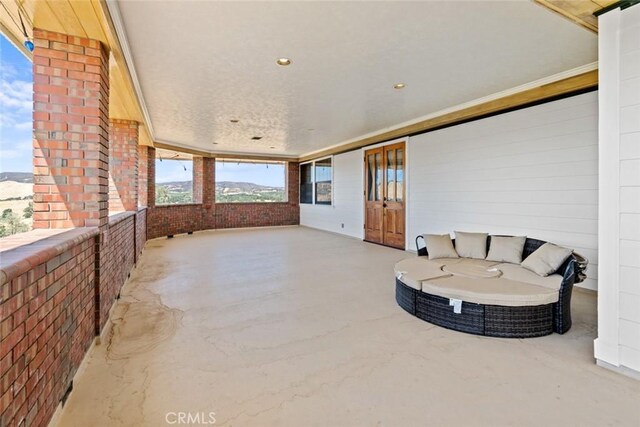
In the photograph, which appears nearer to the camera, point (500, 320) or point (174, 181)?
point (500, 320)

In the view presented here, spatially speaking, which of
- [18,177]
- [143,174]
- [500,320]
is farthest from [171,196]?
[500,320]

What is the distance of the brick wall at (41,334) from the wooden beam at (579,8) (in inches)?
134

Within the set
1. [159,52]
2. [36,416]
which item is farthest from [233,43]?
[36,416]

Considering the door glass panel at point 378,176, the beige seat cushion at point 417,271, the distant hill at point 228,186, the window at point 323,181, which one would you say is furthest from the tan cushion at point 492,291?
the distant hill at point 228,186

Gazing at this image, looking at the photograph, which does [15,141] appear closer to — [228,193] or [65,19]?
[65,19]

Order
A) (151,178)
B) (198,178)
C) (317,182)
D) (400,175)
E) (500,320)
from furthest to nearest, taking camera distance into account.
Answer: (317,182)
(198,178)
(151,178)
(400,175)
(500,320)

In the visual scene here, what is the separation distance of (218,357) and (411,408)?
1.39m

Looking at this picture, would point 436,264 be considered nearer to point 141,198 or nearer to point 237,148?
point 141,198

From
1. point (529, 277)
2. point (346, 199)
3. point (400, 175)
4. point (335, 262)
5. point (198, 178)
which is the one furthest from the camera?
point (198, 178)

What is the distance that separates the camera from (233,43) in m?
3.05

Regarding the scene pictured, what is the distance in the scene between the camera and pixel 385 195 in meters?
7.39

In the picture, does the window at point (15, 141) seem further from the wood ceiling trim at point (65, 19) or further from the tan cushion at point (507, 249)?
the tan cushion at point (507, 249)

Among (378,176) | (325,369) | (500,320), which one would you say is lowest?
(325,369)

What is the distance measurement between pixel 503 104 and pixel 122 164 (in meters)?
5.90
